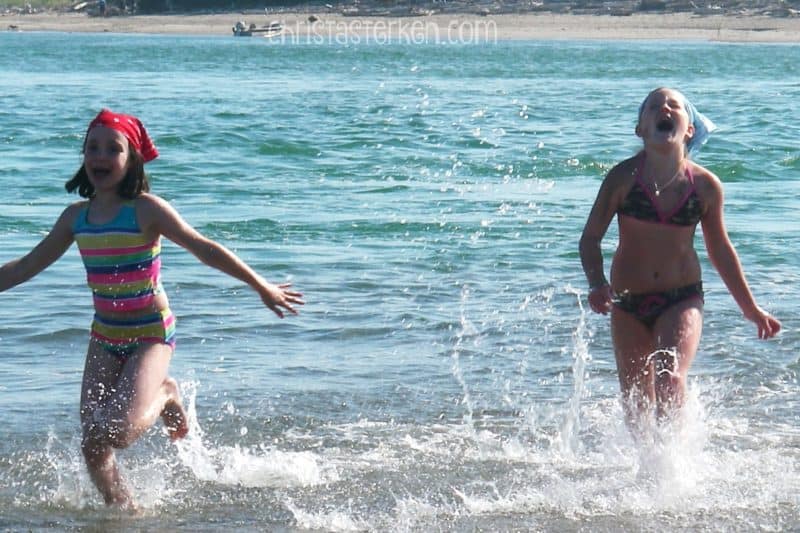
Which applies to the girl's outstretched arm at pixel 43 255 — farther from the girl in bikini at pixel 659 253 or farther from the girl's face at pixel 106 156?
the girl in bikini at pixel 659 253

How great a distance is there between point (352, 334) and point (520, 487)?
105 inches

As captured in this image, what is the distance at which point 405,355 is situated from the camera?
794 centimetres

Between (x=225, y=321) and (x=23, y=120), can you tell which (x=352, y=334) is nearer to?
(x=225, y=321)

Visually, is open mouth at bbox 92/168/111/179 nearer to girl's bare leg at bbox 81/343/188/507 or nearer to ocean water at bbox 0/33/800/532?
girl's bare leg at bbox 81/343/188/507

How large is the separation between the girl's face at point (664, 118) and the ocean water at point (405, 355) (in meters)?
1.07

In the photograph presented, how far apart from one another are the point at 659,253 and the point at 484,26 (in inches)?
2041

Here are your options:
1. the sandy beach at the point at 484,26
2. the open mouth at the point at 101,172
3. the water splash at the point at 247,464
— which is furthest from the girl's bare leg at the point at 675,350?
the sandy beach at the point at 484,26

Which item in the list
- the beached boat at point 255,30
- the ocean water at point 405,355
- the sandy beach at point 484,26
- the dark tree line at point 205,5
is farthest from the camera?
the dark tree line at point 205,5

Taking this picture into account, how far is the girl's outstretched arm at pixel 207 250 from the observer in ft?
17.1

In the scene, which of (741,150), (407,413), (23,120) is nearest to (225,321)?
(407,413)

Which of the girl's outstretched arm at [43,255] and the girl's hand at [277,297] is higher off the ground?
the girl's outstretched arm at [43,255]

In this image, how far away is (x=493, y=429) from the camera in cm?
666

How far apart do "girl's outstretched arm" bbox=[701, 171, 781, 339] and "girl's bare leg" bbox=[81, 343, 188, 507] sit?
2.09m

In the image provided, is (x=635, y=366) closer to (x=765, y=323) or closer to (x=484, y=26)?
(x=765, y=323)
